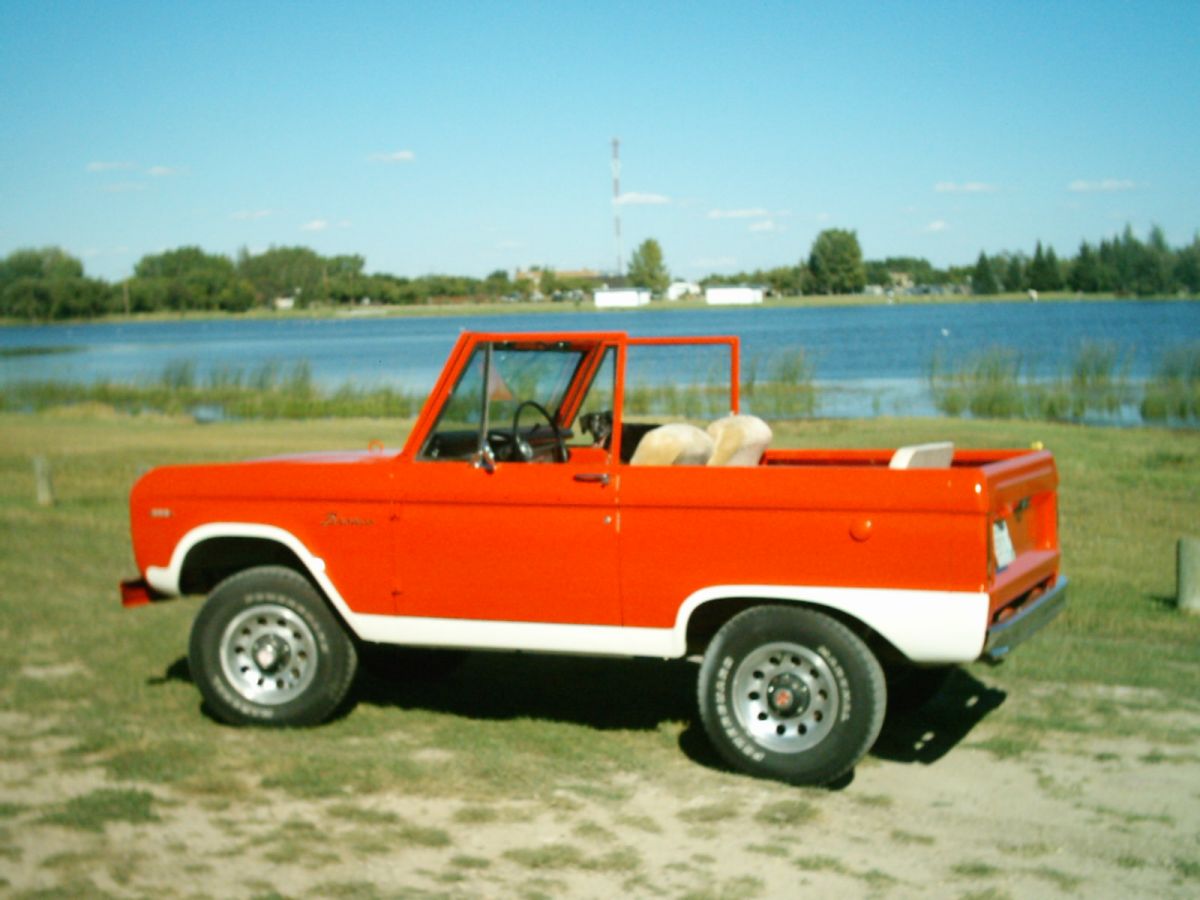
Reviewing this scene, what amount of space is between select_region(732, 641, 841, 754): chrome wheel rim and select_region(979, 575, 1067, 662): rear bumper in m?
Answer: 0.65

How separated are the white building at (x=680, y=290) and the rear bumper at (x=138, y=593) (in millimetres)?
143510

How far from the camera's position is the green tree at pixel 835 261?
16212 cm

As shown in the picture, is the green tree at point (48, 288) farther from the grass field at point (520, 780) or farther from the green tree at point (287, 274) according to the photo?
the grass field at point (520, 780)

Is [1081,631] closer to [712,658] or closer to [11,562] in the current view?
[712,658]

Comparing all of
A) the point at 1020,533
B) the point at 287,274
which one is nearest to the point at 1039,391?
the point at 1020,533

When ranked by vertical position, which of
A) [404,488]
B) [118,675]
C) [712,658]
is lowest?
[118,675]

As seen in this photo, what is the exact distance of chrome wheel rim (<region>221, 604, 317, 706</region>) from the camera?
6.83 m

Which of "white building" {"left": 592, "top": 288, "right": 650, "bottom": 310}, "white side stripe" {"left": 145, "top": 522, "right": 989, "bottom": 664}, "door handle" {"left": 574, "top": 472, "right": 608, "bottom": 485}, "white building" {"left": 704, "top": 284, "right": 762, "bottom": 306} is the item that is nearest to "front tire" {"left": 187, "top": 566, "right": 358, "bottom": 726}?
"white side stripe" {"left": 145, "top": 522, "right": 989, "bottom": 664}

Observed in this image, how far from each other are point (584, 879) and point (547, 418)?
2754mm

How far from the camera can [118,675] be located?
26.4 ft

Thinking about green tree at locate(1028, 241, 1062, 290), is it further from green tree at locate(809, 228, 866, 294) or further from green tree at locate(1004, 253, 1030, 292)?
green tree at locate(809, 228, 866, 294)

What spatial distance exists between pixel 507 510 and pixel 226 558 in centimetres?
177

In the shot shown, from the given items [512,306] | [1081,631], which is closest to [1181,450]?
[1081,631]

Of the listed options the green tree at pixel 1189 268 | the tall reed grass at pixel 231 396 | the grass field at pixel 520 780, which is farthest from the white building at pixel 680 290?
Answer: the grass field at pixel 520 780
